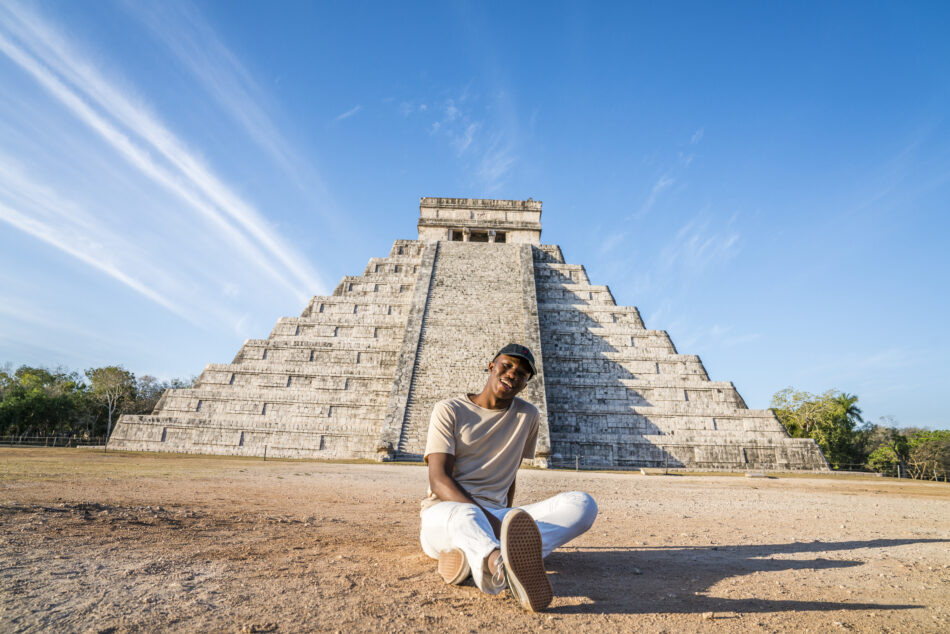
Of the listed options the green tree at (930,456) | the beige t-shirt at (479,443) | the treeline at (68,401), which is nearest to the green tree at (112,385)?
the treeline at (68,401)

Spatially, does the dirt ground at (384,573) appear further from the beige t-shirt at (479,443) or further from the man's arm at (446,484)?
the beige t-shirt at (479,443)

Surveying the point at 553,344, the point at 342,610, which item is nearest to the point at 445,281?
the point at 553,344

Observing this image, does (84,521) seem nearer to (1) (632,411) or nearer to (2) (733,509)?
Result: (2) (733,509)

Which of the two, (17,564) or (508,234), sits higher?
(508,234)

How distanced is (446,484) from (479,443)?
0.35 m

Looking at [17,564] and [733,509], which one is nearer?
[17,564]

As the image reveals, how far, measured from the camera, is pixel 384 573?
9.98 feet

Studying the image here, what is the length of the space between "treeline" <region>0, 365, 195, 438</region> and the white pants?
3237 cm

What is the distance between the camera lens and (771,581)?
10.3 ft

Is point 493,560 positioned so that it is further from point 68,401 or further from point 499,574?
point 68,401

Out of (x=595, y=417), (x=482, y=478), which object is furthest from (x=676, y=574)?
(x=595, y=417)

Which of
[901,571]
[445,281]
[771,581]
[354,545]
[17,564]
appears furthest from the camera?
[445,281]

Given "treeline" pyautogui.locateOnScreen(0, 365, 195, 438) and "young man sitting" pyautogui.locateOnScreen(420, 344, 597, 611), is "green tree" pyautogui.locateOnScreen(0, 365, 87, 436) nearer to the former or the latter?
"treeline" pyautogui.locateOnScreen(0, 365, 195, 438)

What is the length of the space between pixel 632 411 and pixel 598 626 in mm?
18654
